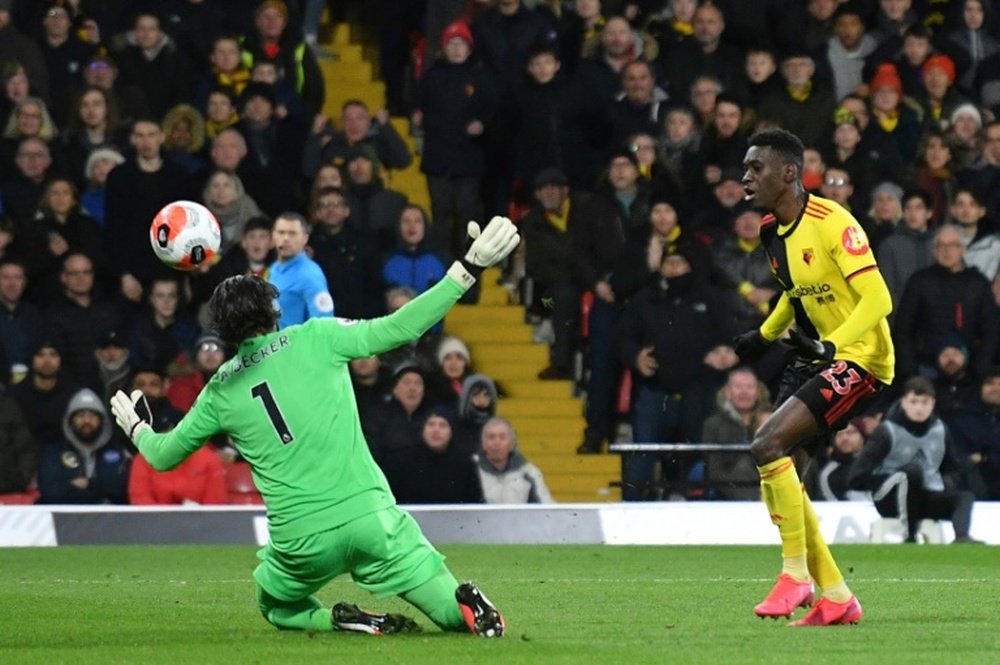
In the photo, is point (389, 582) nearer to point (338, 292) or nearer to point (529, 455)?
point (338, 292)

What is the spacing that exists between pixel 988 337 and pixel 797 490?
8.31 m

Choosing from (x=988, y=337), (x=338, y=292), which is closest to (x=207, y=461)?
(x=338, y=292)

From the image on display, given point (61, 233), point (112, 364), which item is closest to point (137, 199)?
point (61, 233)

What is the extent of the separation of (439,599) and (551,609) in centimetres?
181

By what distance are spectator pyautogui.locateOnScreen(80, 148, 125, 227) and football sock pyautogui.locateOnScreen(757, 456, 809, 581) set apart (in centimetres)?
962

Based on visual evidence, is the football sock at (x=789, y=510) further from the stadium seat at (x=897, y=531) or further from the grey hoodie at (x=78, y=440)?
the grey hoodie at (x=78, y=440)

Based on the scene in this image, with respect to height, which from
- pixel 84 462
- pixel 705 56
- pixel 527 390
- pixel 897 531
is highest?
pixel 705 56

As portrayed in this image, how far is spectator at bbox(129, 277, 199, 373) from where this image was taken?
1692 centimetres

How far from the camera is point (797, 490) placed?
9367 mm

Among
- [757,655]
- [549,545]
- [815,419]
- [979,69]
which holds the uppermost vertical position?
[979,69]

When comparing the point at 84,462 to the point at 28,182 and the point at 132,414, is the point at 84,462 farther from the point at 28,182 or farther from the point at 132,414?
the point at 132,414

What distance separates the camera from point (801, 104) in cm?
1831

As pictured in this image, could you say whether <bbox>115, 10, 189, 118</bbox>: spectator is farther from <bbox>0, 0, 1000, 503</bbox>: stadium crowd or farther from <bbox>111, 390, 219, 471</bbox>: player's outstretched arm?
<bbox>111, 390, 219, 471</bbox>: player's outstretched arm

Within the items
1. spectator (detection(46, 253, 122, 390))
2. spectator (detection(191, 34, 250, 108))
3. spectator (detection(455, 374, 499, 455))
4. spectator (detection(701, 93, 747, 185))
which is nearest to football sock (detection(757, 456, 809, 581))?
spectator (detection(455, 374, 499, 455))
